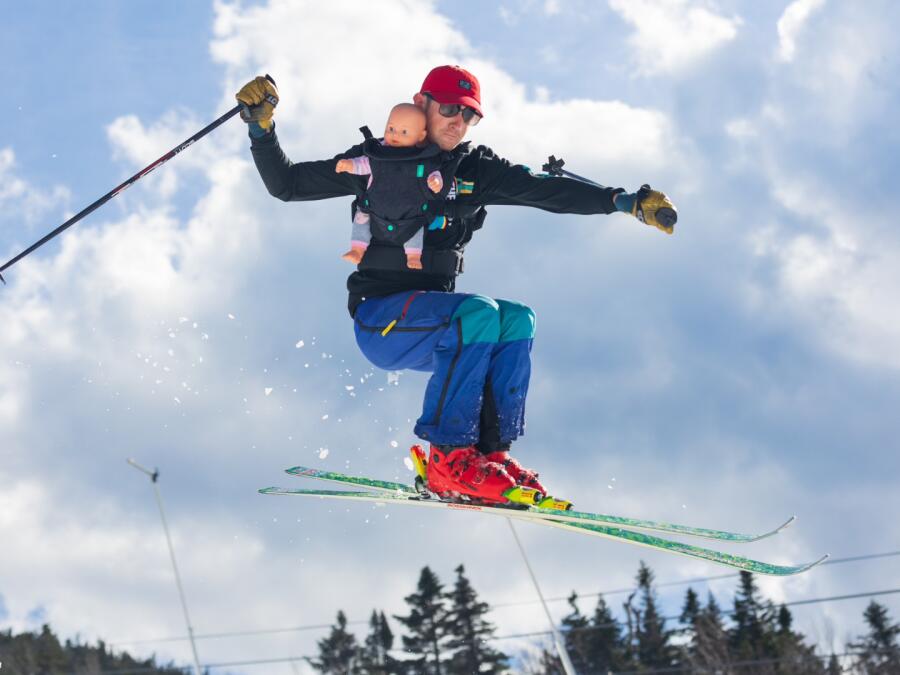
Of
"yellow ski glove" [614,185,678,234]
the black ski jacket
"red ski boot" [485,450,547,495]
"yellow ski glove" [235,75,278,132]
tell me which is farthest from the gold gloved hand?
"yellow ski glove" [235,75,278,132]

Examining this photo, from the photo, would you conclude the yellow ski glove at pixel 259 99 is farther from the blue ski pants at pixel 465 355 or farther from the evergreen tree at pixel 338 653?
the evergreen tree at pixel 338 653

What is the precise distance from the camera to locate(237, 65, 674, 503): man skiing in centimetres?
686

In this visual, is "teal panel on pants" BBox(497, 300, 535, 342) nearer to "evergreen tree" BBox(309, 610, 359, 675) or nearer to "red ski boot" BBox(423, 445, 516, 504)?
"red ski boot" BBox(423, 445, 516, 504)

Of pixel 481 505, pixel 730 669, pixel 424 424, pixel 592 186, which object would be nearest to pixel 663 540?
pixel 481 505

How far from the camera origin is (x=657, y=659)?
160 feet

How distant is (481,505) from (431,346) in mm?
1055

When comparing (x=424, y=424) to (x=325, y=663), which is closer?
(x=424, y=424)

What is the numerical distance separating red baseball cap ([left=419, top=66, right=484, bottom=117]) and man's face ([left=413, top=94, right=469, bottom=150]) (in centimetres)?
6

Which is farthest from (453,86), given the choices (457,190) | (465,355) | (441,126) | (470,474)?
(470,474)

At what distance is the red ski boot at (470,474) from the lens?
6820 millimetres

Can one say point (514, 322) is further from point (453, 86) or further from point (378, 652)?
point (378, 652)

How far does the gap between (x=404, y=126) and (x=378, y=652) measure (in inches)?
1719

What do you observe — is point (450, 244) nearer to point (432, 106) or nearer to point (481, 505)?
point (432, 106)

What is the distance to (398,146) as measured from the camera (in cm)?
695
